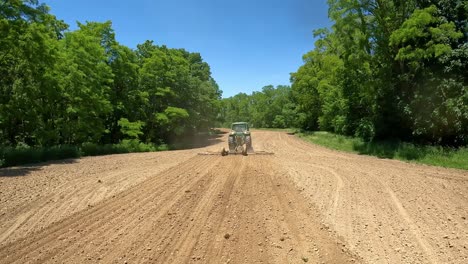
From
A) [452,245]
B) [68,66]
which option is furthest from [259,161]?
[68,66]

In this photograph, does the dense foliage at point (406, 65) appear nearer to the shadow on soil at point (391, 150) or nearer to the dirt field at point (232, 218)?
the shadow on soil at point (391, 150)

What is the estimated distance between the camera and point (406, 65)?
23.2 meters

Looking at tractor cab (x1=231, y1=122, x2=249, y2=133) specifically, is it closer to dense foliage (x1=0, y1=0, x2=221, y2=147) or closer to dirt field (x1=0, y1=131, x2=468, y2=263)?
dirt field (x1=0, y1=131, x2=468, y2=263)

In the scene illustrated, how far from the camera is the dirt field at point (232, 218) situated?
6184mm

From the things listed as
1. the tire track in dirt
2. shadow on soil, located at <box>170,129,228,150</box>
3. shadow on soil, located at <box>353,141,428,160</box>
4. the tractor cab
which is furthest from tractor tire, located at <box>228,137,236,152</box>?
shadow on soil, located at <box>170,129,228,150</box>

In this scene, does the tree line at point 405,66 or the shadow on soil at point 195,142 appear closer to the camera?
the tree line at point 405,66

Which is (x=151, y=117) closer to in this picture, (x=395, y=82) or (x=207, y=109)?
(x=207, y=109)

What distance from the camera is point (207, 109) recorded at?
49.2m

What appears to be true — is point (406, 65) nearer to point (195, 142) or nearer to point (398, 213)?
point (398, 213)

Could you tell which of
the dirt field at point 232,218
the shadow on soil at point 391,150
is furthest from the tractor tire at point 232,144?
the shadow on soil at point 391,150

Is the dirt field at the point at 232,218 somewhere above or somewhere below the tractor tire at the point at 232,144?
below

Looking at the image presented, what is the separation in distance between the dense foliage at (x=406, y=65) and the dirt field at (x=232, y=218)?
27.0ft

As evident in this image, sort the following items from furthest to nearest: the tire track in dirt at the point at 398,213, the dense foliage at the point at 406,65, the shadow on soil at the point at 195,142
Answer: the shadow on soil at the point at 195,142
the dense foliage at the point at 406,65
the tire track in dirt at the point at 398,213

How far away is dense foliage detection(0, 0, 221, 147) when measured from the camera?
1997 centimetres
